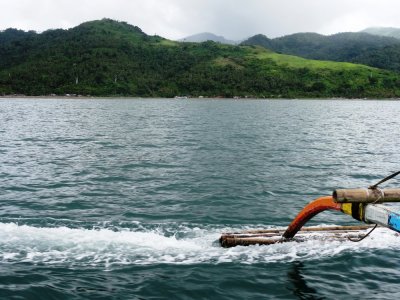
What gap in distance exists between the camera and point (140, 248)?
18375mm

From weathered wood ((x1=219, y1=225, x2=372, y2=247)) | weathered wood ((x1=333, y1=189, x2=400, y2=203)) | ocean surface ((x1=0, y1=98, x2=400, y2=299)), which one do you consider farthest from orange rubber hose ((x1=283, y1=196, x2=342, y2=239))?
weathered wood ((x1=333, y1=189, x2=400, y2=203))

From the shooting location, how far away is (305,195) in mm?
28578

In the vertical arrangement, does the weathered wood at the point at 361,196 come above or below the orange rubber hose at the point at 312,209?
above

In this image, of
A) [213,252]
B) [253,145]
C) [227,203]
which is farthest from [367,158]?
[213,252]

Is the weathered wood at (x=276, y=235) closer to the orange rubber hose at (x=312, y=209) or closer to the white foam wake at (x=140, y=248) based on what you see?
the white foam wake at (x=140, y=248)

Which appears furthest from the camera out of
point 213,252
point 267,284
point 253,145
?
point 253,145

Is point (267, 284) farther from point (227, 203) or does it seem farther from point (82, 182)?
point (82, 182)

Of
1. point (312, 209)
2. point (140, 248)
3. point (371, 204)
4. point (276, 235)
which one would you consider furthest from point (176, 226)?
point (371, 204)

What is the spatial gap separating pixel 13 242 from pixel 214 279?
9.70m

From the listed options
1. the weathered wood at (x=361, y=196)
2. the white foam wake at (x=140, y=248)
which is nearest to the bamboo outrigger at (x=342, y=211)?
the weathered wood at (x=361, y=196)

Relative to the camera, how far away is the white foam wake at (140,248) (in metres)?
17.2

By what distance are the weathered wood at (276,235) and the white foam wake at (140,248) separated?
0.82 feet

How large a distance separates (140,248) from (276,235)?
6.20 m

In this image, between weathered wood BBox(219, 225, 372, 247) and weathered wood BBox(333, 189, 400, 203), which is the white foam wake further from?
weathered wood BBox(333, 189, 400, 203)
